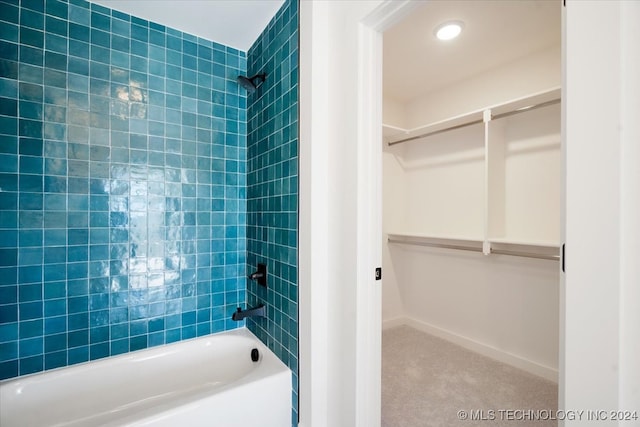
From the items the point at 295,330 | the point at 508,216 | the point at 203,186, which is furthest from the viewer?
the point at 508,216

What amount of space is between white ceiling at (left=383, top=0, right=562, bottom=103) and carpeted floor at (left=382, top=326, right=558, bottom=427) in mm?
2405

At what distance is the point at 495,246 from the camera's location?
2.47 metres

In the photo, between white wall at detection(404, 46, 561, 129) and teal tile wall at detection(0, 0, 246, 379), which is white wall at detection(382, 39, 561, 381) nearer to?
white wall at detection(404, 46, 561, 129)

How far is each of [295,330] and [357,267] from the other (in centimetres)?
53

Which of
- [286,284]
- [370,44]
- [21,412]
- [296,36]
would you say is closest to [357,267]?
[286,284]

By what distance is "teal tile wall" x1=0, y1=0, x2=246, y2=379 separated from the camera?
4.83ft

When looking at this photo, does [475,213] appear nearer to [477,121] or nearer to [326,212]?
[477,121]

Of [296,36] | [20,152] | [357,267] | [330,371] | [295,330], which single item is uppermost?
[296,36]

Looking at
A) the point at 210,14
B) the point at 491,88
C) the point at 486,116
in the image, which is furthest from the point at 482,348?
the point at 210,14

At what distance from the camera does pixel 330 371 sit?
52.5 inches

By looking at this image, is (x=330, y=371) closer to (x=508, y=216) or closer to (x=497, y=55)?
(x=508, y=216)

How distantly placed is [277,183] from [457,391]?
6.30ft

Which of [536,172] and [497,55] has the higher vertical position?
[497,55]
